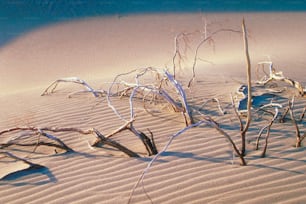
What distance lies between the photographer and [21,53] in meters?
10.8

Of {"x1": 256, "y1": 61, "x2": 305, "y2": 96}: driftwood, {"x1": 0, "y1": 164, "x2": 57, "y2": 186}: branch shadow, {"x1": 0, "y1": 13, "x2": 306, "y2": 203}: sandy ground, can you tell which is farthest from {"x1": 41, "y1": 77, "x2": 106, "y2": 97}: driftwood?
{"x1": 256, "y1": 61, "x2": 305, "y2": 96}: driftwood

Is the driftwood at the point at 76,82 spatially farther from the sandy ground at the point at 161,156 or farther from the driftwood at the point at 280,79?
the driftwood at the point at 280,79

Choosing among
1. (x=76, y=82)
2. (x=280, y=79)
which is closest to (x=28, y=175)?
(x=76, y=82)

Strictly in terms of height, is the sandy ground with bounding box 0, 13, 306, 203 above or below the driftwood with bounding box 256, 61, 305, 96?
below

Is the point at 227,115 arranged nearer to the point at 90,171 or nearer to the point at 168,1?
the point at 90,171

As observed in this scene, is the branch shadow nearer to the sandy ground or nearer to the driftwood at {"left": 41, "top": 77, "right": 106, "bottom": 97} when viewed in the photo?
the sandy ground

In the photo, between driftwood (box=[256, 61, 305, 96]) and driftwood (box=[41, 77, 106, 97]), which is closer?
driftwood (box=[256, 61, 305, 96])

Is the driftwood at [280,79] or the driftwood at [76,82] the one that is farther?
the driftwood at [76,82]

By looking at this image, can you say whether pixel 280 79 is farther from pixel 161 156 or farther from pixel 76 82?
pixel 76 82

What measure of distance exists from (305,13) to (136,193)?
12.6 metres

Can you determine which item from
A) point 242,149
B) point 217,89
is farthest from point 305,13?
point 242,149

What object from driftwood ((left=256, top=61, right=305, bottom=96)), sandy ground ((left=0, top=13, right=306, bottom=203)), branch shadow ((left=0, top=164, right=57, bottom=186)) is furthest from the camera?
driftwood ((left=256, top=61, right=305, bottom=96))

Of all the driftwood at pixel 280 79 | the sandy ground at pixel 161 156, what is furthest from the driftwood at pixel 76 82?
the driftwood at pixel 280 79

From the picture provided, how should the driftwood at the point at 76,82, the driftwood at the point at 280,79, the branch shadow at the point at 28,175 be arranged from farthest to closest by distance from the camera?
the driftwood at the point at 76,82
the driftwood at the point at 280,79
the branch shadow at the point at 28,175
